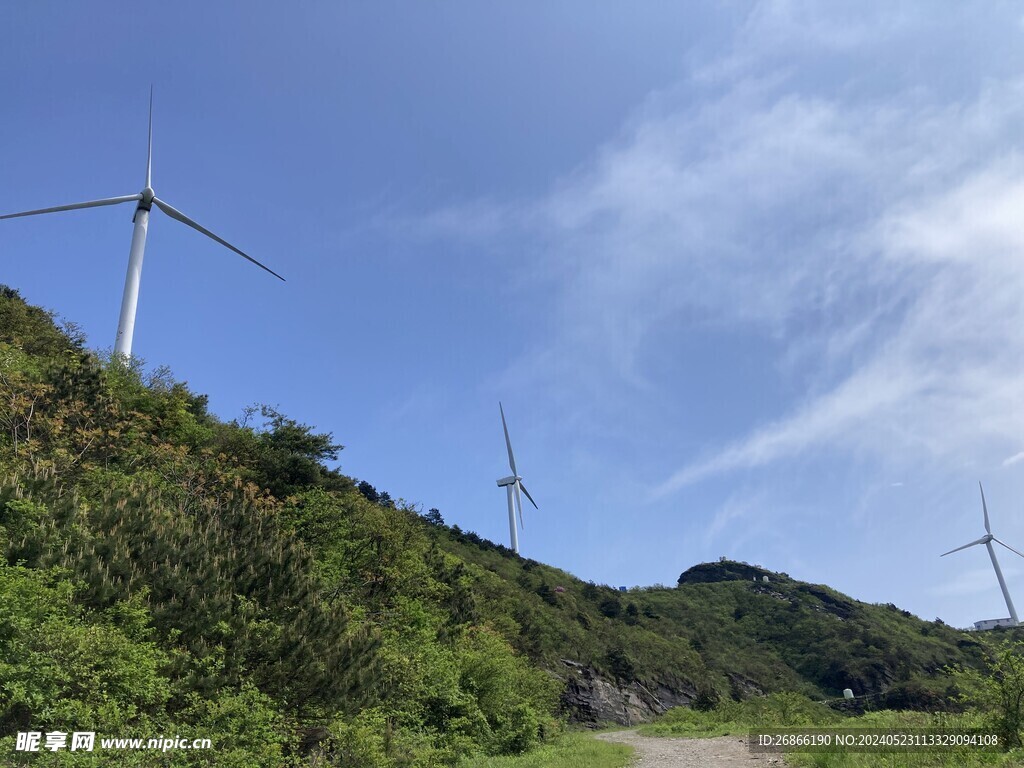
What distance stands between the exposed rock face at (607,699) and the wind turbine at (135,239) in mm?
50375

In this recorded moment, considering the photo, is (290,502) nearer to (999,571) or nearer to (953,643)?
(953,643)

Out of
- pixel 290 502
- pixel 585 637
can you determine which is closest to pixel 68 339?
pixel 290 502

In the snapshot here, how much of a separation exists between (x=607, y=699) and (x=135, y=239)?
215ft

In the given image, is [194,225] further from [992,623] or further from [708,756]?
[992,623]

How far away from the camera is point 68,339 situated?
160 ft

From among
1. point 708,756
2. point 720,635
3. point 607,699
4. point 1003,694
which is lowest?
point 607,699

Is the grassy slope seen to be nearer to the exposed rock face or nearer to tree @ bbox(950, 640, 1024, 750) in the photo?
the exposed rock face

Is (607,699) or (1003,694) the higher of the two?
(1003,694)

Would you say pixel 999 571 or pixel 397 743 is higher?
pixel 999 571

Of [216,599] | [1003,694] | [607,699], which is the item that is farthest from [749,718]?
[607,699]

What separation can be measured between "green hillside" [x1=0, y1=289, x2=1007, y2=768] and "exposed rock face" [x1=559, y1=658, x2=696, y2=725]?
0.50 meters

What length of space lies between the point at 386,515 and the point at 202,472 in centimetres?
1230

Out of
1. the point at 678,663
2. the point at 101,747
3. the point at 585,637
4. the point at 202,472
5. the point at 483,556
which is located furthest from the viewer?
the point at 483,556

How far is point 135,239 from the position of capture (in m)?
50.3
